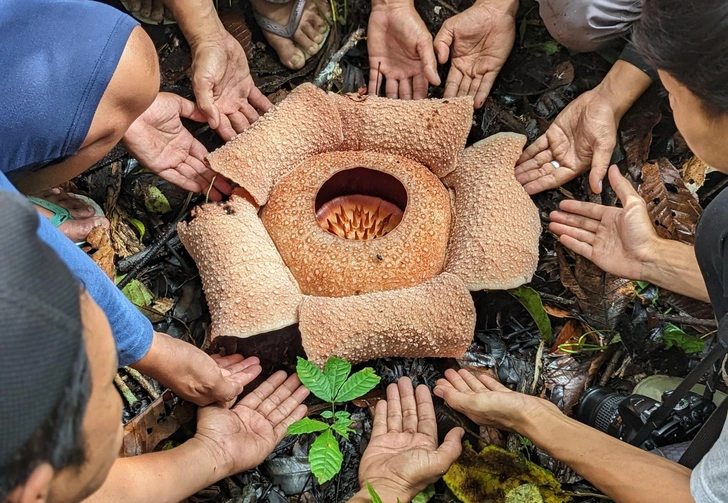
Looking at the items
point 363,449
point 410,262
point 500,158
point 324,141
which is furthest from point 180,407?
point 500,158

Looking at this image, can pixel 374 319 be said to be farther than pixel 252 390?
No

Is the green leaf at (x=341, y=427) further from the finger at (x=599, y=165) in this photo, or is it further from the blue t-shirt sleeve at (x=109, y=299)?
the finger at (x=599, y=165)

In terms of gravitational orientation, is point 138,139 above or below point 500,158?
below

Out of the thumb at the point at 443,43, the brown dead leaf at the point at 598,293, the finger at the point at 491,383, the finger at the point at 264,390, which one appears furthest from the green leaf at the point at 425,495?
the thumb at the point at 443,43

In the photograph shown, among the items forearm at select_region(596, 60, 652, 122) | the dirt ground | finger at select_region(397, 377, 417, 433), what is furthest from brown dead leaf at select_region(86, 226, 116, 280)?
forearm at select_region(596, 60, 652, 122)

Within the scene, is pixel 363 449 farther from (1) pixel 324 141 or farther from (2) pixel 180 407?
(1) pixel 324 141
